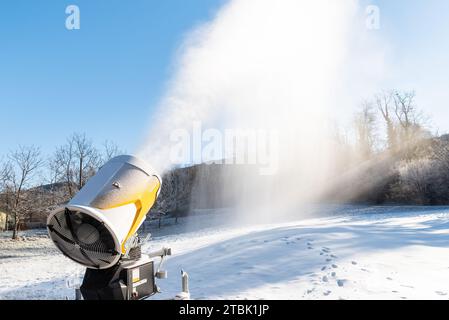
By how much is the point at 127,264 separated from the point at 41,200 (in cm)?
3105

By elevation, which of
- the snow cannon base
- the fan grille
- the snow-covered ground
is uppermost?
the fan grille

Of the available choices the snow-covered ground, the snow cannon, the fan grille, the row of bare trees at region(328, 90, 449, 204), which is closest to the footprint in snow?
the snow-covered ground

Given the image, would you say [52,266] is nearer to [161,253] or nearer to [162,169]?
[162,169]

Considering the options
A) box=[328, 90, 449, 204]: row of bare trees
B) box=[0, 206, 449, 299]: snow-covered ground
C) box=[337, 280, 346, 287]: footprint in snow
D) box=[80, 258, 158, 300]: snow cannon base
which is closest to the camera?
box=[80, 258, 158, 300]: snow cannon base

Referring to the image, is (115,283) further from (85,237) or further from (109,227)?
(109,227)

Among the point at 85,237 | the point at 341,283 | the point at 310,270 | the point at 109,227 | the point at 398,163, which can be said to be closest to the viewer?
the point at 109,227

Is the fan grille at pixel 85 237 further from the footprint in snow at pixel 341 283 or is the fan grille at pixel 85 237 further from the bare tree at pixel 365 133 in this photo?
the bare tree at pixel 365 133

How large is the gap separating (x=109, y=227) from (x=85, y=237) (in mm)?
489

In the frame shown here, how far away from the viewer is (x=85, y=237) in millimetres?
3506

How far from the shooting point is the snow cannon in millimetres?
3371

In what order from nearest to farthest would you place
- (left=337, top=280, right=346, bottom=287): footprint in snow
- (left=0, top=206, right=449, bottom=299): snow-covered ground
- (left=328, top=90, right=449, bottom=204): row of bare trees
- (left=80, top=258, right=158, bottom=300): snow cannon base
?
(left=80, top=258, right=158, bottom=300): snow cannon base, (left=0, top=206, right=449, bottom=299): snow-covered ground, (left=337, top=280, right=346, bottom=287): footprint in snow, (left=328, top=90, right=449, bottom=204): row of bare trees

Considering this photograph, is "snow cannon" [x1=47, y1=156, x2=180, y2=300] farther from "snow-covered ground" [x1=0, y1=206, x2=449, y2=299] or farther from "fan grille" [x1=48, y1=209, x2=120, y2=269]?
"snow-covered ground" [x1=0, y1=206, x2=449, y2=299]

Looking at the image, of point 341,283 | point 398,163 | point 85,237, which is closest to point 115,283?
point 85,237

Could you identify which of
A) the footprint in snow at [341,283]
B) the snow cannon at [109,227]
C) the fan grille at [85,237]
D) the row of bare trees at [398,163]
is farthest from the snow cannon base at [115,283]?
the row of bare trees at [398,163]
